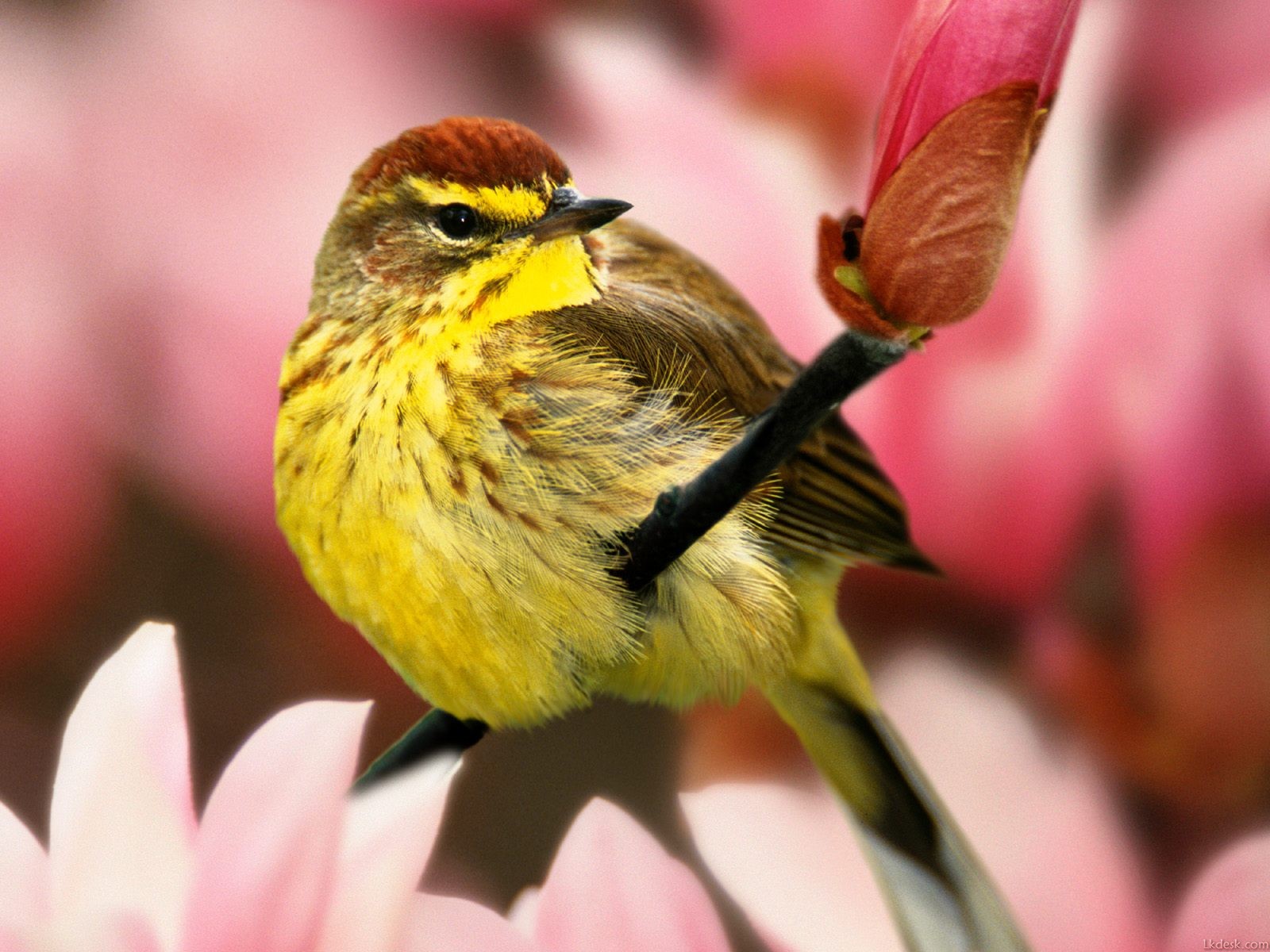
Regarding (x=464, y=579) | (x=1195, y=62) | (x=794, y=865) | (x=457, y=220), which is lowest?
(x=794, y=865)

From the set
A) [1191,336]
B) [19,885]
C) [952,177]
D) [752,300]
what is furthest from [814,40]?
[19,885]

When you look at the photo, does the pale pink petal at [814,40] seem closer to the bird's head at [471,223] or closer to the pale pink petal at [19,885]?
the bird's head at [471,223]

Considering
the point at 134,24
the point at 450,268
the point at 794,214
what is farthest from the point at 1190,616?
the point at 134,24

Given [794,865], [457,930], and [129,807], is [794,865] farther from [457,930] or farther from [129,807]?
[129,807]

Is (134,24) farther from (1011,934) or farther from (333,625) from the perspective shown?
(1011,934)

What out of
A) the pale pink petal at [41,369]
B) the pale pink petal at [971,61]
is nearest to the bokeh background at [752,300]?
the pale pink petal at [41,369]
